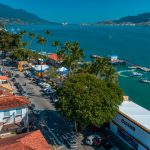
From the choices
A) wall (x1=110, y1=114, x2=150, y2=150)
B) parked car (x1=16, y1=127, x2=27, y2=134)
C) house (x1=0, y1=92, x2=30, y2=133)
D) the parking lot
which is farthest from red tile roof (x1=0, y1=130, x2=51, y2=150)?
wall (x1=110, y1=114, x2=150, y2=150)

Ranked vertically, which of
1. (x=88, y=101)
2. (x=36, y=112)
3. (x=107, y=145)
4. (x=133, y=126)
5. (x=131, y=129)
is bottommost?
(x=107, y=145)

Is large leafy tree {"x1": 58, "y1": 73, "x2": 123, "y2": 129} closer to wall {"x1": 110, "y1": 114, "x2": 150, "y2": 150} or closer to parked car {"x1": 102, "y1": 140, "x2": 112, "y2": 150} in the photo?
wall {"x1": 110, "y1": 114, "x2": 150, "y2": 150}

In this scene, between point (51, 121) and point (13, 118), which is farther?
point (51, 121)

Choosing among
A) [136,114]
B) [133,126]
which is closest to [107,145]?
[133,126]

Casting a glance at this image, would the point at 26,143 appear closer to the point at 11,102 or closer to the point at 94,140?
the point at 94,140

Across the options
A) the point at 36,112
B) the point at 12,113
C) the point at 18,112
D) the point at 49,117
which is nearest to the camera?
the point at 12,113

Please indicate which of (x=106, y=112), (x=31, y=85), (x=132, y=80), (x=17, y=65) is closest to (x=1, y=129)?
(x=106, y=112)

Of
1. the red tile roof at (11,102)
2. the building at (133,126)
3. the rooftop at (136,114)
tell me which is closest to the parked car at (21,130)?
the red tile roof at (11,102)
